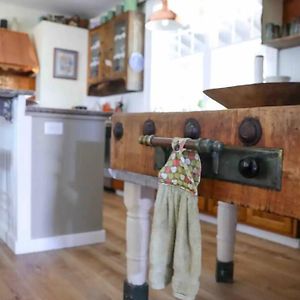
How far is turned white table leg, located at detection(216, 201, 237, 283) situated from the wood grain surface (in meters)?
0.83

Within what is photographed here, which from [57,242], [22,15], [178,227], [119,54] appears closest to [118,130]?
[178,227]

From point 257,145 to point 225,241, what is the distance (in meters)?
1.24

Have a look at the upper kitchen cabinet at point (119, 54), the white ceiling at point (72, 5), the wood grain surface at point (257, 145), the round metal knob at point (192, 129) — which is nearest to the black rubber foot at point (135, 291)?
the wood grain surface at point (257, 145)

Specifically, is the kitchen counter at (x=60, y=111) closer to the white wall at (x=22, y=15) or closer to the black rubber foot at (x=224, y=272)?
the black rubber foot at (x=224, y=272)

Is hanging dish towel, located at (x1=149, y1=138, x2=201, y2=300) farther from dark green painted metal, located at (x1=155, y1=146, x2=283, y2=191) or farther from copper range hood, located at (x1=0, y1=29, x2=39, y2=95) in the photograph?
copper range hood, located at (x1=0, y1=29, x2=39, y2=95)

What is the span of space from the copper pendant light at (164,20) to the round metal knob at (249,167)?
2.68m

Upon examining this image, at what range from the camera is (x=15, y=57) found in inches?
215

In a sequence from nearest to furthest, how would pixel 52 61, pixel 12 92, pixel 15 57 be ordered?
pixel 12 92 → pixel 15 57 → pixel 52 61

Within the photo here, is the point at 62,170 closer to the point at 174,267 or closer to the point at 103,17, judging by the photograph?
the point at 174,267

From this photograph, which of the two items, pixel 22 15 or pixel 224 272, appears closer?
pixel 224 272

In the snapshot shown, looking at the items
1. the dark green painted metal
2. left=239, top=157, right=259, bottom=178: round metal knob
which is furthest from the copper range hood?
left=239, top=157, right=259, bottom=178: round metal knob

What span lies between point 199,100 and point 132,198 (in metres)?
2.79

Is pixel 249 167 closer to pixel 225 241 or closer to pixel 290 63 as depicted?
pixel 225 241

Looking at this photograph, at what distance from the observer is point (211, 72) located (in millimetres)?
4055
